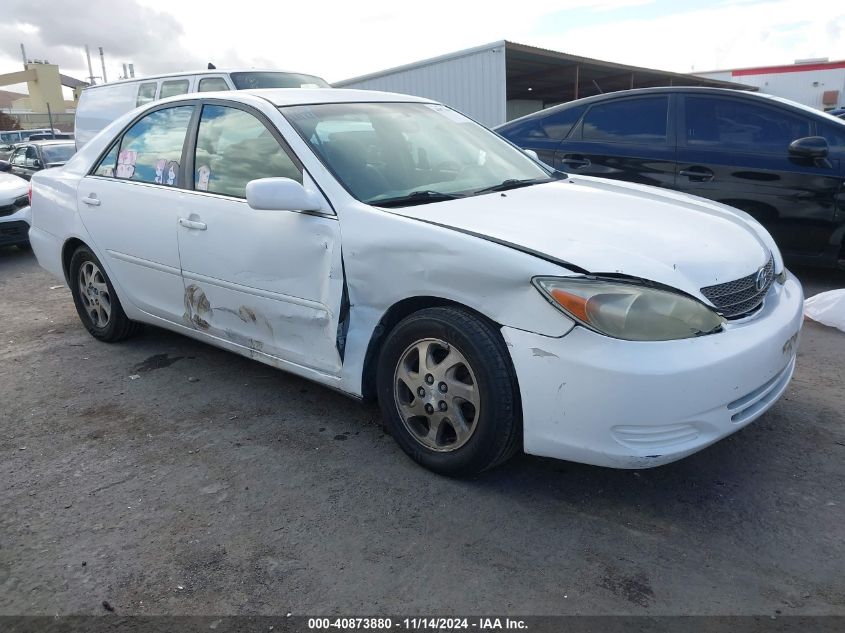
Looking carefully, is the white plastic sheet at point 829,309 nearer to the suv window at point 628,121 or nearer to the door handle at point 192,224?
the suv window at point 628,121

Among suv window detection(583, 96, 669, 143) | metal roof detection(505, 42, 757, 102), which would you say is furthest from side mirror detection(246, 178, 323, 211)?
metal roof detection(505, 42, 757, 102)

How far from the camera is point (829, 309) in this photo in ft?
15.3

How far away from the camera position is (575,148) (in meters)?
6.29

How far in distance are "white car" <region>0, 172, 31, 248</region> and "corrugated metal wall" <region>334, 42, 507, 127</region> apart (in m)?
8.48

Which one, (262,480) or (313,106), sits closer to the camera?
(262,480)

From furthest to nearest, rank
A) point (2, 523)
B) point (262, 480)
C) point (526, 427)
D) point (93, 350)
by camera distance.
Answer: point (93, 350) → point (262, 480) → point (2, 523) → point (526, 427)

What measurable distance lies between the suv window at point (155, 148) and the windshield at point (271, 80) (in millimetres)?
4118

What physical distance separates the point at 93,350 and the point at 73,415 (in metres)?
1.14

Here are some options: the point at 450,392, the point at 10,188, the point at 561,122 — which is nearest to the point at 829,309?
the point at 561,122

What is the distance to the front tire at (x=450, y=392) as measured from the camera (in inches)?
103

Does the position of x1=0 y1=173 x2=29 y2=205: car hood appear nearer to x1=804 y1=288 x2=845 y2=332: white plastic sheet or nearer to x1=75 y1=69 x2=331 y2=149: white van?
x1=75 y1=69 x2=331 y2=149: white van

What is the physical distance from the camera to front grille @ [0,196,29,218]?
870 cm

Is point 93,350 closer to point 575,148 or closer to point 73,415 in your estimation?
point 73,415

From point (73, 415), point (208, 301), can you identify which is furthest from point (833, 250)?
point (73, 415)
